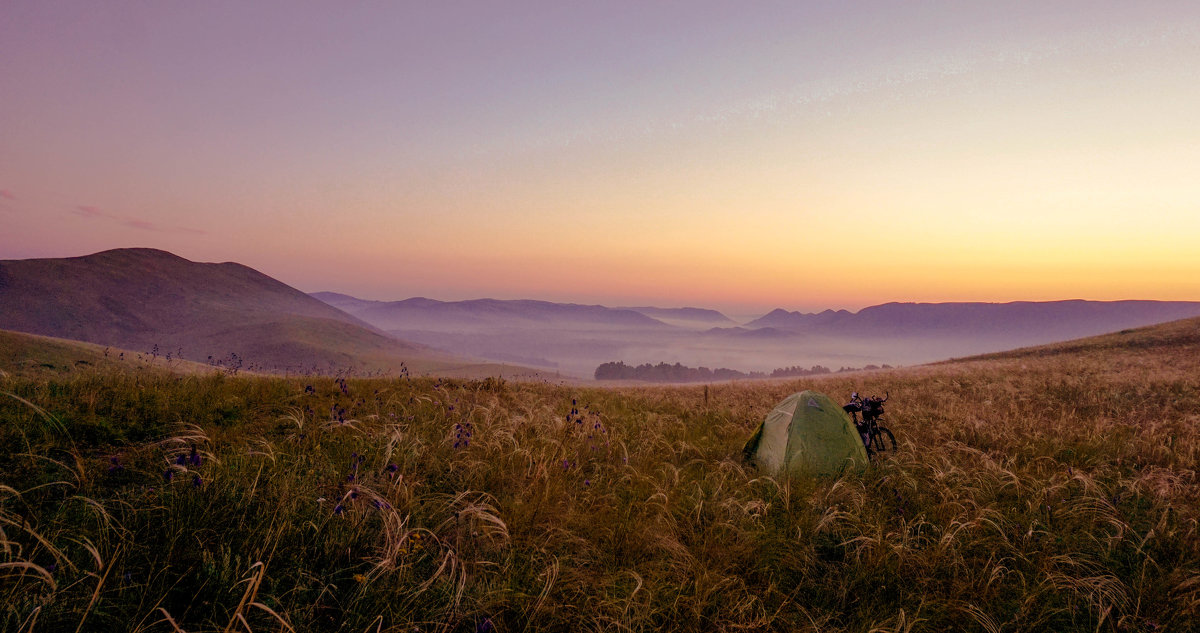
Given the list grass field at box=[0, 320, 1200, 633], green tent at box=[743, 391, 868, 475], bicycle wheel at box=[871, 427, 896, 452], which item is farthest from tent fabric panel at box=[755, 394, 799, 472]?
bicycle wheel at box=[871, 427, 896, 452]

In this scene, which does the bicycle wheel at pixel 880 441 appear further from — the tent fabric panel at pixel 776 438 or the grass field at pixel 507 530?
the tent fabric panel at pixel 776 438

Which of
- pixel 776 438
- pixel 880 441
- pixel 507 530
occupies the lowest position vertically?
pixel 880 441

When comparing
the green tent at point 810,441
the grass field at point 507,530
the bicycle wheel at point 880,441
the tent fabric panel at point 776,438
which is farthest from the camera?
the bicycle wheel at point 880,441

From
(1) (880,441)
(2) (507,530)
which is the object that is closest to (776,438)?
(1) (880,441)

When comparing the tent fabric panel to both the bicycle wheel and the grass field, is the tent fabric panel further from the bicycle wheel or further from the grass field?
the bicycle wheel

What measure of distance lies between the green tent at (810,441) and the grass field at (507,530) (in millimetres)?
408

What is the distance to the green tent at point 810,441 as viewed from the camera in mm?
6938

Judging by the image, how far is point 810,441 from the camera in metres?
7.12

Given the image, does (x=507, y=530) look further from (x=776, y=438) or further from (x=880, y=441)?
(x=880, y=441)

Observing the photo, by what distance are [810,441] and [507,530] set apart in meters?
5.12

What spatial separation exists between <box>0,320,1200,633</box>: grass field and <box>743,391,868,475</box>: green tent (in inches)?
16.1

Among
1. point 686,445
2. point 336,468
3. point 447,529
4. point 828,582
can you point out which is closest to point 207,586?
point 447,529

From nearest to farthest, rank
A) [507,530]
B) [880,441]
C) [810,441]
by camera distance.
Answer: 1. [507,530]
2. [810,441]
3. [880,441]

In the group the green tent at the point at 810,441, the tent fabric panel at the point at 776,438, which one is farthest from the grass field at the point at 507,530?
the tent fabric panel at the point at 776,438
